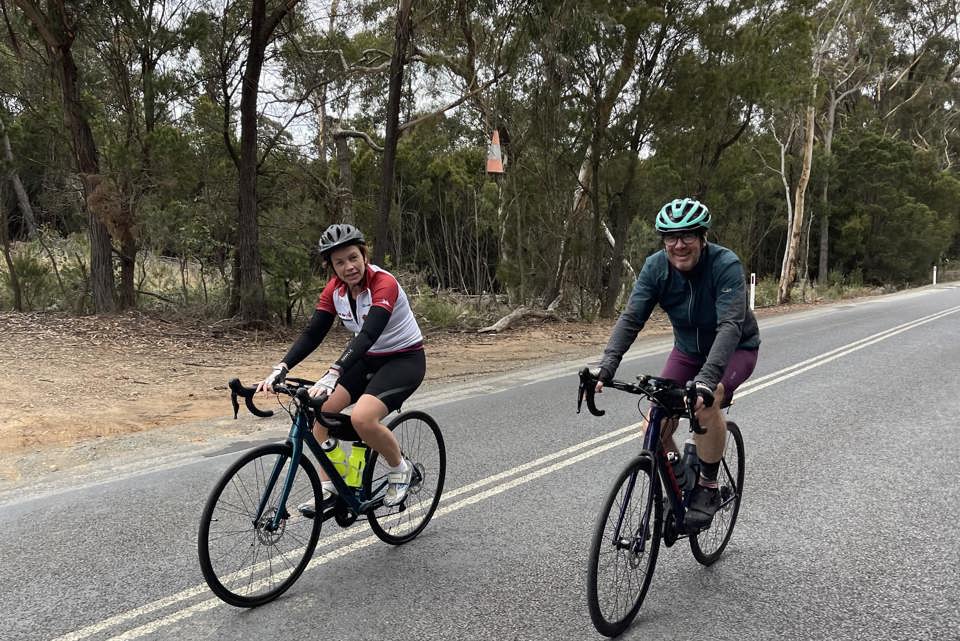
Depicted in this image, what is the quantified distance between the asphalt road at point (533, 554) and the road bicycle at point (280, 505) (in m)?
0.16

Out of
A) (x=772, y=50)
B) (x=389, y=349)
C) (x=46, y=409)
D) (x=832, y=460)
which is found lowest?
(x=832, y=460)

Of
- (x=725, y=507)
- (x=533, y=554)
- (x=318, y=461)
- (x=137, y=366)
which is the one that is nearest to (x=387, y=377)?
(x=318, y=461)

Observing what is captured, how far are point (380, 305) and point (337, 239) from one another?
1.48ft

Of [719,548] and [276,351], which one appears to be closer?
[719,548]

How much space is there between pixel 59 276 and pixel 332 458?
15.0 meters

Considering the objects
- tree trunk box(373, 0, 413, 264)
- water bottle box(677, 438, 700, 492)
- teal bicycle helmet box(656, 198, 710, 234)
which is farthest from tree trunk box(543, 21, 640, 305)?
water bottle box(677, 438, 700, 492)

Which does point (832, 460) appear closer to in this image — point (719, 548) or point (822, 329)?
point (719, 548)

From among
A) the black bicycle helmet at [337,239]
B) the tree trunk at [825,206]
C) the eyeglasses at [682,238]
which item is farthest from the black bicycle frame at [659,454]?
the tree trunk at [825,206]

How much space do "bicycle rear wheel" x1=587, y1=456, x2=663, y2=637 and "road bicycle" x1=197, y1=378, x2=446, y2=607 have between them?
4.96 ft

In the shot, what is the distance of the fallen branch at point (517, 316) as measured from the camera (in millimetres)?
16469

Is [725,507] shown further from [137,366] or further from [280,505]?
[137,366]

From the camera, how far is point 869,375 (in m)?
9.66

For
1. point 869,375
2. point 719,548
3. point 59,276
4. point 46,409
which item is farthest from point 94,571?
point 59,276

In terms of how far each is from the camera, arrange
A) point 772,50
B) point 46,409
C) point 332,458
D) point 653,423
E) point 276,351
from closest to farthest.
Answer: point 653,423 < point 332,458 < point 46,409 < point 276,351 < point 772,50
